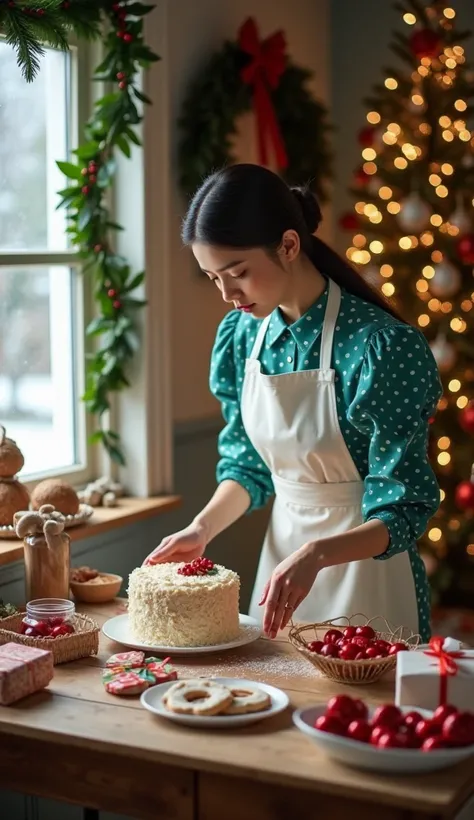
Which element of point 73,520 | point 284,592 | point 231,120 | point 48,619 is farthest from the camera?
point 231,120

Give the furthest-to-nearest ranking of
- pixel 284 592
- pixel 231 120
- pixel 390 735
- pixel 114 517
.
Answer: pixel 231 120 → pixel 114 517 → pixel 284 592 → pixel 390 735

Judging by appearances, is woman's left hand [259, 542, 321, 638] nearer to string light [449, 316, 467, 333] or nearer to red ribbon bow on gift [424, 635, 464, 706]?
red ribbon bow on gift [424, 635, 464, 706]

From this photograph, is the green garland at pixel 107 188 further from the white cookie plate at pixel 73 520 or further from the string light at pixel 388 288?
the string light at pixel 388 288

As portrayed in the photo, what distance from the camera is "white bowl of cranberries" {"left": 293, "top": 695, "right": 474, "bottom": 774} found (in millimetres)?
1530

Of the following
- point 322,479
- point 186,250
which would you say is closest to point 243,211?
point 322,479

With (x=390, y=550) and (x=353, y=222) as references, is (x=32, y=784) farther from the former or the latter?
(x=353, y=222)

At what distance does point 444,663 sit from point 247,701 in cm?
31

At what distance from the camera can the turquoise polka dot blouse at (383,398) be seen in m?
2.19

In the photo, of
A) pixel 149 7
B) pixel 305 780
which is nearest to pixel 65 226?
pixel 149 7

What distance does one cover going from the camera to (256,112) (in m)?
3.56

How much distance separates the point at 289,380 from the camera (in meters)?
2.44

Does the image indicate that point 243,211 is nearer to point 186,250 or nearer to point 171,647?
point 171,647

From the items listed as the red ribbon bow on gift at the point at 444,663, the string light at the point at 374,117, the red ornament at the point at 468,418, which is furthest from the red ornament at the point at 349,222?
the red ribbon bow on gift at the point at 444,663

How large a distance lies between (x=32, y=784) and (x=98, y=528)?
3.36ft
